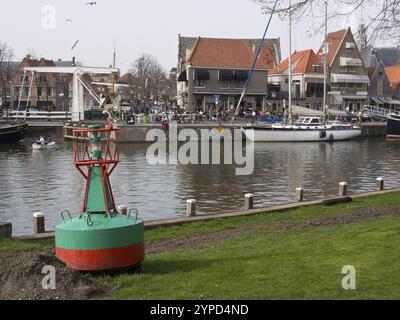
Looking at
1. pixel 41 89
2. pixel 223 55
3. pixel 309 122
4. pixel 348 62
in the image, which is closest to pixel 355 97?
pixel 348 62

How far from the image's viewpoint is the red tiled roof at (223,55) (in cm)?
7994

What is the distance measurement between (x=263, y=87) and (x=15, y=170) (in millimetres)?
53677

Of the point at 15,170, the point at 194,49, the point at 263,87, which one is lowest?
the point at 15,170

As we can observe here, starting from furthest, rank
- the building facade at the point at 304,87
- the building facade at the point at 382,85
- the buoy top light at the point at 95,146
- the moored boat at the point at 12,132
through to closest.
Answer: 1. the building facade at the point at 382,85
2. the building facade at the point at 304,87
3. the moored boat at the point at 12,132
4. the buoy top light at the point at 95,146

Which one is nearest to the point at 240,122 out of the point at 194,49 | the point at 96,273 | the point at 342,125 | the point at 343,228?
the point at 342,125

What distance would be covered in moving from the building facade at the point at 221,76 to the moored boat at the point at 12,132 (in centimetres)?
2922

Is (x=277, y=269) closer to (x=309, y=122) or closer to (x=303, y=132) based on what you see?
(x=303, y=132)

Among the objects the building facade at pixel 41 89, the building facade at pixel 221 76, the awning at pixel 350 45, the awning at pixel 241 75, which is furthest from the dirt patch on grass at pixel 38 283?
the awning at pixel 350 45

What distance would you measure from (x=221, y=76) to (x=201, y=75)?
9.69ft

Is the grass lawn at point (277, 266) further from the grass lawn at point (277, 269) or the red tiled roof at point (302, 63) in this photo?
the red tiled roof at point (302, 63)

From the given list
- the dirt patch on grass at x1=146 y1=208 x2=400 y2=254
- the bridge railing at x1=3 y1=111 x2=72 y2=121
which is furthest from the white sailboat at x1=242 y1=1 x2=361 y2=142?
the dirt patch on grass at x1=146 y1=208 x2=400 y2=254

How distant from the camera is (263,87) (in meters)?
82.7
